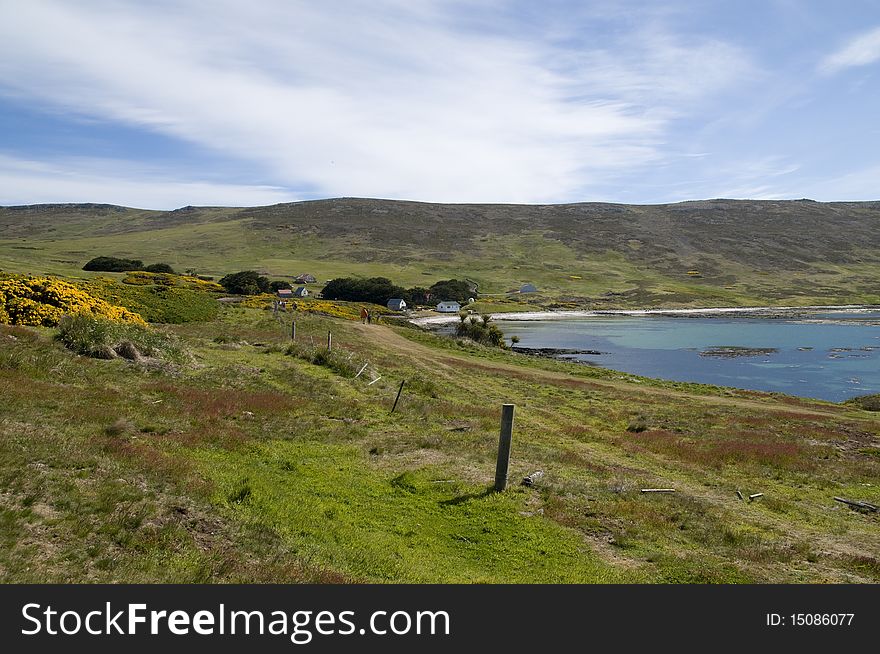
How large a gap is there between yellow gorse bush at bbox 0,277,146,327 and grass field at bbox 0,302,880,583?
20.7ft

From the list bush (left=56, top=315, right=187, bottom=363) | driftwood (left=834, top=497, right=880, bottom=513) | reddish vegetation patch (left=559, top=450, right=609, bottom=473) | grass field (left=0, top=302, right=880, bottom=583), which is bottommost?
driftwood (left=834, top=497, right=880, bottom=513)

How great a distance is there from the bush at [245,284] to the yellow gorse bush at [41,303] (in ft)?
265

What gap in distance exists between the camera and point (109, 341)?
952 inches

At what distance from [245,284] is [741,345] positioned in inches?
3811

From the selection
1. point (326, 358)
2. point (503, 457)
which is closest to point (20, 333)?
point (326, 358)

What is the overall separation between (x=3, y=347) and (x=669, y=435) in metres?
29.7

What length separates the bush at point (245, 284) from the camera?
373 ft

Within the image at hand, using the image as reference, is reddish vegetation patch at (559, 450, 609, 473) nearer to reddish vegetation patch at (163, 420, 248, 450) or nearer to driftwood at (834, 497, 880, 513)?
driftwood at (834, 497, 880, 513)

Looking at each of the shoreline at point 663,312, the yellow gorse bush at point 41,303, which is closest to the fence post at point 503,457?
the yellow gorse bush at point 41,303

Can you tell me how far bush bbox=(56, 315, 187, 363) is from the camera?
916 inches

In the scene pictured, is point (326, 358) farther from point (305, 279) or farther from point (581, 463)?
point (305, 279)

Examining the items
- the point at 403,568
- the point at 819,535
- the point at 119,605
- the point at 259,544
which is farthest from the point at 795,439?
the point at 119,605

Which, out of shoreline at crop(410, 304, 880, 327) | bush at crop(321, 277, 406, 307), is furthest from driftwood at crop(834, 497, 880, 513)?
bush at crop(321, 277, 406, 307)

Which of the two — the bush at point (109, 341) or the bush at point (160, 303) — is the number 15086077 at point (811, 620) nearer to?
the bush at point (109, 341)
